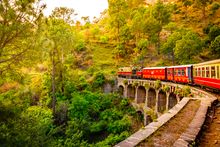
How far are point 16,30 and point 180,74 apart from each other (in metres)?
16.5

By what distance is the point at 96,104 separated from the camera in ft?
103

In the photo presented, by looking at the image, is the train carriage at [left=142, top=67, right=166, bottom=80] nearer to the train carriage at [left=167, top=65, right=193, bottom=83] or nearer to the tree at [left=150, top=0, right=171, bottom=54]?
the train carriage at [left=167, top=65, right=193, bottom=83]

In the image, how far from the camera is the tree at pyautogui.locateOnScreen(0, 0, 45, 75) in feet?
42.4

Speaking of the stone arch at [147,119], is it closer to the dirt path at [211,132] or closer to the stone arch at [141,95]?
the stone arch at [141,95]

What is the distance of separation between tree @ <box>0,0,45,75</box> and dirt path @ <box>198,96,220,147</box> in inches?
446

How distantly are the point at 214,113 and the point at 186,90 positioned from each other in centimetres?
746

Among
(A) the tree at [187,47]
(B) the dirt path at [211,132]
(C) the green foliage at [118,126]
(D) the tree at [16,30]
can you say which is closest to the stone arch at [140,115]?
(C) the green foliage at [118,126]

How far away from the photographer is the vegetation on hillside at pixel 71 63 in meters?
13.4

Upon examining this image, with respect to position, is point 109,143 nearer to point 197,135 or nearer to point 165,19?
point 197,135

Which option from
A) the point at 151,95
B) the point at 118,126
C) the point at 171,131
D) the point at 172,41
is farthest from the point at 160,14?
the point at 171,131

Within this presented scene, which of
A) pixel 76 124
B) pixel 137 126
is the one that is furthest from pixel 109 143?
pixel 137 126

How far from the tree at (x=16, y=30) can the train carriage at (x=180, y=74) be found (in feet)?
46.9

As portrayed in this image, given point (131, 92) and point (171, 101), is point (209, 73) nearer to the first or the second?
point (171, 101)

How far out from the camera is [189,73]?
21.1 metres
